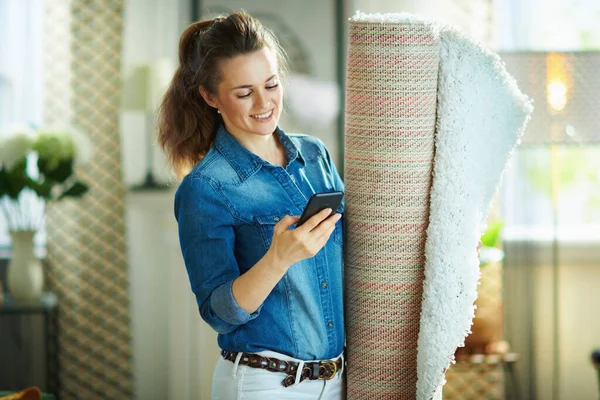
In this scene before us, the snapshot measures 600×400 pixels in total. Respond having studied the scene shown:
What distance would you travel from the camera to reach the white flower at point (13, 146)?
12.2ft

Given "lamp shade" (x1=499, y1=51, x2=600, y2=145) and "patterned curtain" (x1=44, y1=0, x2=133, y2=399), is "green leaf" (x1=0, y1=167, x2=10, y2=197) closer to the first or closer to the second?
"patterned curtain" (x1=44, y1=0, x2=133, y2=399)

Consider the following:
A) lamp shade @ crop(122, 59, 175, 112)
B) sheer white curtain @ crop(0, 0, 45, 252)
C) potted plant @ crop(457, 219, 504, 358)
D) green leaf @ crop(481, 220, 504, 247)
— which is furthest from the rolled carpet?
sheer white curtain @ crop(0, 0, 45, 252)

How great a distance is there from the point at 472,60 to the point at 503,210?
2.33m

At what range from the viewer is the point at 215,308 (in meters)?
1.44

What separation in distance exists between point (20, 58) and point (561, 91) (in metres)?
2.89

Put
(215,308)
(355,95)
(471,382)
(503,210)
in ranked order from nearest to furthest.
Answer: (215,308) → (355,95) → (503,210) → (471,382)

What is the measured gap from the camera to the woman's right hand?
1.34 m

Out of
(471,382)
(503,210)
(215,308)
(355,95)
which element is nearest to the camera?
(215,308)

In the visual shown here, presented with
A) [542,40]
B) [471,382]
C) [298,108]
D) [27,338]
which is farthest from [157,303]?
[542,40]

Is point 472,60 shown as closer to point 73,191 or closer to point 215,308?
point 215,308

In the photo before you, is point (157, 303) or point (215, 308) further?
point (157, 303)

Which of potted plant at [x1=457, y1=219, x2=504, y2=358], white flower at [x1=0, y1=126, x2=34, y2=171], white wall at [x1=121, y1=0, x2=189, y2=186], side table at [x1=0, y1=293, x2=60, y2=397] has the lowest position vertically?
side table at [x1=0, y1=293, x2=60, y2=397]

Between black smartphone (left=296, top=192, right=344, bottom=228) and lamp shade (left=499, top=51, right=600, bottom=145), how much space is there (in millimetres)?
1865

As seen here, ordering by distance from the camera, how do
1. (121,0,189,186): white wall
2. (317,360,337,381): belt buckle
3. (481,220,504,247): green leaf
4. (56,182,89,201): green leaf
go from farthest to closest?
(121,0,189,186): white wall, (56,182,89,201): green leaf, (481,220,504,247): green leaf, (317,360,337,381): belt buckle
